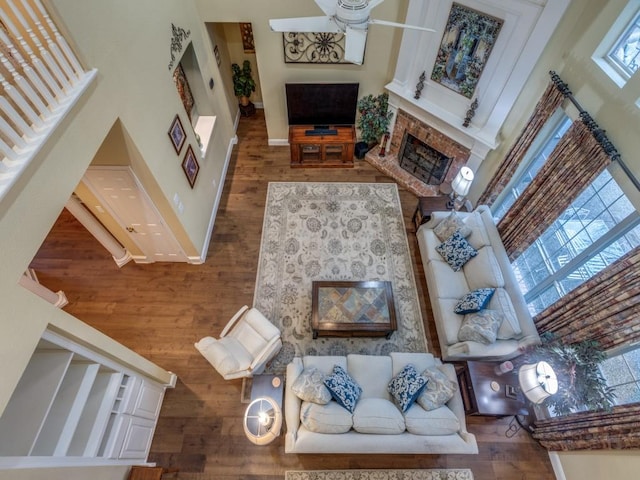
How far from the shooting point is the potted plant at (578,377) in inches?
129

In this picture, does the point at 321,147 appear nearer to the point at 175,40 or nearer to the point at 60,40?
the point at 175,40

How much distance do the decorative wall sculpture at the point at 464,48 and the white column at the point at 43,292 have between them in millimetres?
6625

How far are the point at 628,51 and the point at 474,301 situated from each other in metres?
3.04

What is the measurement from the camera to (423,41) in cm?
519

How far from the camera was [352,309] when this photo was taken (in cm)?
446

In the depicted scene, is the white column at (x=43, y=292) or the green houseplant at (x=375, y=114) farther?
the green houseplant at (x=375, y=114)

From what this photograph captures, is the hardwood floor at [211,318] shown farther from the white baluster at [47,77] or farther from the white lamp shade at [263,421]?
the white baluster at [47,77]

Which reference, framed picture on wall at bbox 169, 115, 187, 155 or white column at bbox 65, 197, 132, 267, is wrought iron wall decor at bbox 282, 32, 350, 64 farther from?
white column at bbox 65, 197, 132, 267

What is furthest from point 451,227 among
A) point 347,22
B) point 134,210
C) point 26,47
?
point 26,47

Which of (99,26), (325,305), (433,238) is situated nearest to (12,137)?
(99,26)

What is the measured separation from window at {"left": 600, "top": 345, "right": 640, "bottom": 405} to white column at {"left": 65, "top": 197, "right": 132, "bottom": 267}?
6.53 m

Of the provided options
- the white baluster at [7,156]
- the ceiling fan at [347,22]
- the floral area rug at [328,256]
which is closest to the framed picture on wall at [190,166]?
the floral area rug at [328,256]

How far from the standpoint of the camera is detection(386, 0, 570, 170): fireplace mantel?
4102 mm

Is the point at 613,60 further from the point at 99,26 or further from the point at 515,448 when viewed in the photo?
the point at 99,26
